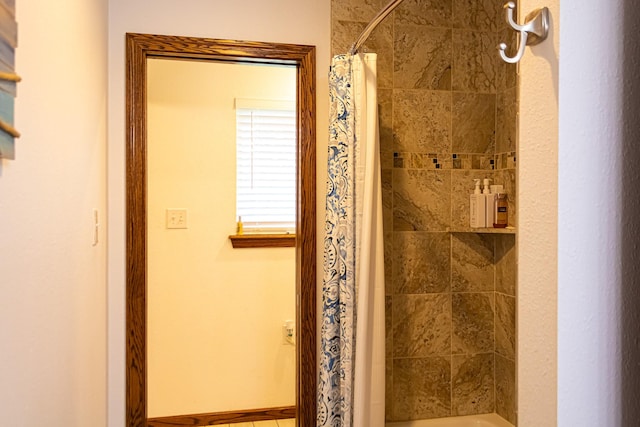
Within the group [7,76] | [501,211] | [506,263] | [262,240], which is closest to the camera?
[7,76]

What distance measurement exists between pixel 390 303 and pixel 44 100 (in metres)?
1.68

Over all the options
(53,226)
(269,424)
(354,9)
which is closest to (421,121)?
(354,9)

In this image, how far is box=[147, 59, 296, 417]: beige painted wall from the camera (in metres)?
3.09

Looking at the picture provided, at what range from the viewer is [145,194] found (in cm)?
209

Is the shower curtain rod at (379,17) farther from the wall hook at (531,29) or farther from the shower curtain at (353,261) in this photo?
the wall hook at (531,29)

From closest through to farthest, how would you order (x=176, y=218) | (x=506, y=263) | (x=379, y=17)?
(x=379, y=17) < (x=506, y=263) < (x=176, y=218)

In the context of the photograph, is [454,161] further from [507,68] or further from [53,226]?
[53,226]

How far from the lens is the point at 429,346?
2373 mm

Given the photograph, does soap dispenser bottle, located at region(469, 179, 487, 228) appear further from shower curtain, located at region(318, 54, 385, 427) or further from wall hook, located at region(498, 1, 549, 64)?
wall hook, located at region(498, 1, 549, 64)

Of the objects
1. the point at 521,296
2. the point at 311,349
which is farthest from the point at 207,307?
the point at 521,296

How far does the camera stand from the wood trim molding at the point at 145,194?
206 centimetres

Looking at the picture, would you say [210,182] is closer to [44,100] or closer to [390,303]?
[390,303]

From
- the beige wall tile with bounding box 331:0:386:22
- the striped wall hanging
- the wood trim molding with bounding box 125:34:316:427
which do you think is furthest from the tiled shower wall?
the striped wall hanging

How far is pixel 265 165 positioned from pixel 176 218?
0.66 meters
